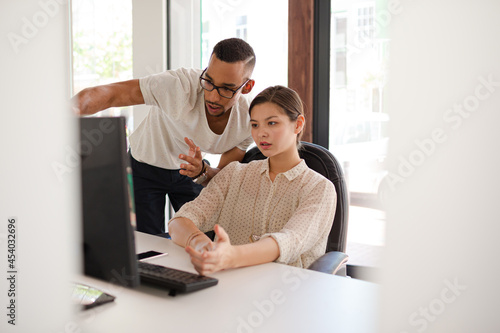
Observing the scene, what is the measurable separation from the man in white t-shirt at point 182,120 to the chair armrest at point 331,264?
58 cm

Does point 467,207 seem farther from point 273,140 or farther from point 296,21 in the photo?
point 296,21

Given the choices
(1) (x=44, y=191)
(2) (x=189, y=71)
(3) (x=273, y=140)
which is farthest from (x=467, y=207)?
(2) (x=189, y=71)

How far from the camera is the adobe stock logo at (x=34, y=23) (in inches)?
14.4

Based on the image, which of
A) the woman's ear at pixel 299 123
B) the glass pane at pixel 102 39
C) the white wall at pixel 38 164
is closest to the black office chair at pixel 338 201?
the woman's ear at pixel 299 123

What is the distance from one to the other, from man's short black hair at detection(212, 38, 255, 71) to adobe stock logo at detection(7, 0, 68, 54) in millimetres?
1371

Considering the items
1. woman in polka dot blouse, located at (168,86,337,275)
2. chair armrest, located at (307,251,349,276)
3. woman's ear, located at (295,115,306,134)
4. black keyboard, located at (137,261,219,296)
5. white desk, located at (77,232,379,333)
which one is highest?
woman's ear, located at (295,115,306,134)

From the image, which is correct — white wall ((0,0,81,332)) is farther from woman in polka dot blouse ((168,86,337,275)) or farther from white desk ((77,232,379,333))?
woman in polka dot blouse ((168,86,337,275))

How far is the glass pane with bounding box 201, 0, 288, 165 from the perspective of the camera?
8.23 ft

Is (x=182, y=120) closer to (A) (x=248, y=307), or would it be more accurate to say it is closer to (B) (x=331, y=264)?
(B) (x=331, y=264)

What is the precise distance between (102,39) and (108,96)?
1.68 m

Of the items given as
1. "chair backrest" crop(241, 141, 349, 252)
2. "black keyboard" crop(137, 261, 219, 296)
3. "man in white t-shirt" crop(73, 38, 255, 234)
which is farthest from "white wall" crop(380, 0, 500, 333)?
"man in white t-shirt" crop(73, 38, 255, 234)

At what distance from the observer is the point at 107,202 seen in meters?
0.64

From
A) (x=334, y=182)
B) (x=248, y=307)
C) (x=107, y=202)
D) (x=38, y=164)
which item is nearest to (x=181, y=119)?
(x=334, y=182)

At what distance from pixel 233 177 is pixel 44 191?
1.29m
